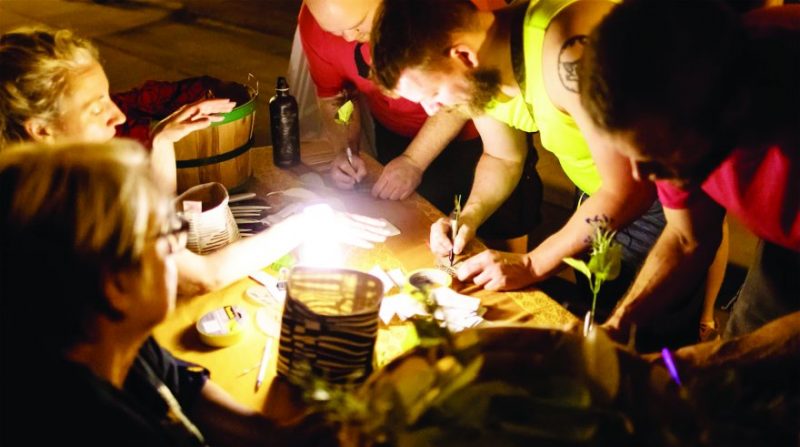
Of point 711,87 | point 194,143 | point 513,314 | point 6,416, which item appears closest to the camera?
point 6,416

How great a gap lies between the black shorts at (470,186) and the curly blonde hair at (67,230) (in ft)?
6.67

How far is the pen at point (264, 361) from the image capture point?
156 cm

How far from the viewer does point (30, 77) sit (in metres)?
1.94

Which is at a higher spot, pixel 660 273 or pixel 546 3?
pixel 546 3

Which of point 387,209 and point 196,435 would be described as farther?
point 387,209

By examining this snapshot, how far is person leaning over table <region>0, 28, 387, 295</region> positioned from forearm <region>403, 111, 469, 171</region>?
68cm

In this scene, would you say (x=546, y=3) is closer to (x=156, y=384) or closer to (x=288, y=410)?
(x=288, y=410)

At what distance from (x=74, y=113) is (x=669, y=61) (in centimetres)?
169

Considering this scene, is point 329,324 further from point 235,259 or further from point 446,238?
point 446,238

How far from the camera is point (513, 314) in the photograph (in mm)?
1815

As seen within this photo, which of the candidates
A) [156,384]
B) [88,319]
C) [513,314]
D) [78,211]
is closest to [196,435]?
[156,384]

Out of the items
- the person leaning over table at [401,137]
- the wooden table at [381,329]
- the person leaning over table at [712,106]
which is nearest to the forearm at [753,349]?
the person leaning over table at [712,106]

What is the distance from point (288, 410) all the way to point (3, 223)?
0.69 m

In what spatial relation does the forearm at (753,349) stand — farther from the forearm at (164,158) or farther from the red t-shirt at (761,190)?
the forearm at (164,158)
